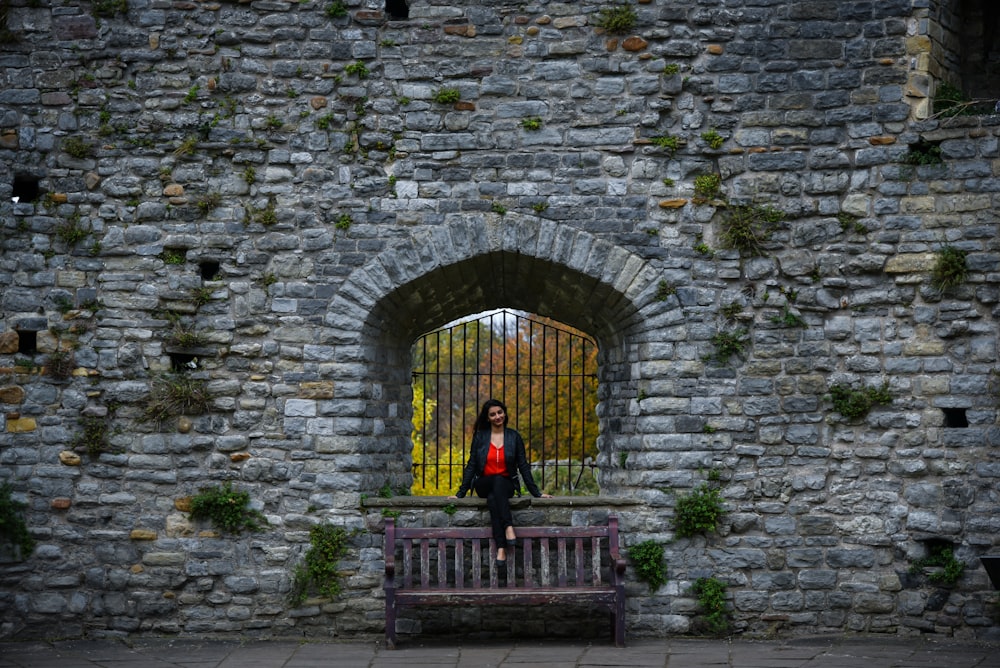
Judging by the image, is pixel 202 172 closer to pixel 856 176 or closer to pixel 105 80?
pixel 105 80

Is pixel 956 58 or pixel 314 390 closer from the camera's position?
pixel 314 390

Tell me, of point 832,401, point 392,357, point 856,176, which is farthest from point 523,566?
point 856,176

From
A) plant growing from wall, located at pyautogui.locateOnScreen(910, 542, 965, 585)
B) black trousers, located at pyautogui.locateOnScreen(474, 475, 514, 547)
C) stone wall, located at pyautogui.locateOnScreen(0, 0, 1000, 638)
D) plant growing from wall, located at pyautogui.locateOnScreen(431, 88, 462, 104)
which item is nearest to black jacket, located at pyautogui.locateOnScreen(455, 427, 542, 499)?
black trousers, located at pyautogui.locateOnScreen(474, 475, 514, 547)

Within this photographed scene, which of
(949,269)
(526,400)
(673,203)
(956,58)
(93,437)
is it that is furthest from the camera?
(526,400)

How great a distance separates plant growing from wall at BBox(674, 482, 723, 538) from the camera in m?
6.99

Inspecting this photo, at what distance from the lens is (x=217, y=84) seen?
728 centimetres

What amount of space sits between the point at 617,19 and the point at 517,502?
344cm

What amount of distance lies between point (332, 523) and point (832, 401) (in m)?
3.54

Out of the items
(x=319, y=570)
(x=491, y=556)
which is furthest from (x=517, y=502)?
(x=319, y=570)

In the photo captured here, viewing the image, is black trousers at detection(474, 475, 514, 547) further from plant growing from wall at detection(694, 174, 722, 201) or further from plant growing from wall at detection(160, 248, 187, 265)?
plant growing from wall at detection(160, 248, 187, 265)

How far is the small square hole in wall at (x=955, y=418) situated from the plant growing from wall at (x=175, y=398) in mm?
5079

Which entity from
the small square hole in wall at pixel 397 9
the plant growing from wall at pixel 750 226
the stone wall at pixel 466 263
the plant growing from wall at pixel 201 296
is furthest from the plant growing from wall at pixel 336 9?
the plant growing from wall at pixel 750 226

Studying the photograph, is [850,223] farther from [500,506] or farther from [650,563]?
[500,506]

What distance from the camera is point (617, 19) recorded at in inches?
284
